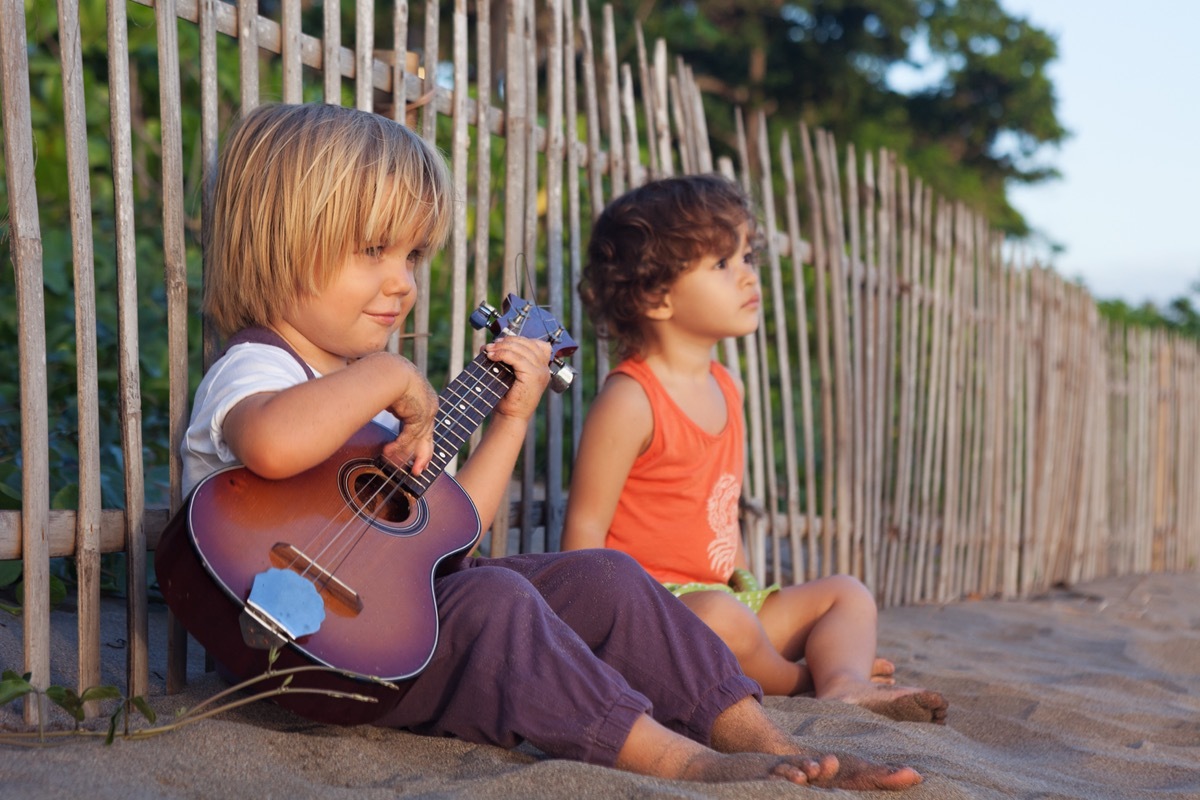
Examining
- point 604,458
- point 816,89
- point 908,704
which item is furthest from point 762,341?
point 816,89

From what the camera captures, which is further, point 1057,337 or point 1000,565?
point 1057,337

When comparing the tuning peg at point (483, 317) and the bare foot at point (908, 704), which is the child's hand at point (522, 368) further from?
the bare foot at point (908, 704)

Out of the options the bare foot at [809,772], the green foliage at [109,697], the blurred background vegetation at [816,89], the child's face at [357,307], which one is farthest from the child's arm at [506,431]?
the blurred background vegetation at [816,89]

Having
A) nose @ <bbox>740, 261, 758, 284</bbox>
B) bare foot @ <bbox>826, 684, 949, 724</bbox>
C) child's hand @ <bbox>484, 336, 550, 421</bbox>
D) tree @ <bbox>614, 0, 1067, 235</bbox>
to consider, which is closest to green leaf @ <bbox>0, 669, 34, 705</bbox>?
child's hand @ <bbox>484, 336, 550, 421</bbox>

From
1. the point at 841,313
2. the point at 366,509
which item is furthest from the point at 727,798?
the point at 841,313

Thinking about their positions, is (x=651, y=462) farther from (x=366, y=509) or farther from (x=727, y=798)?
(x=727, y=798)

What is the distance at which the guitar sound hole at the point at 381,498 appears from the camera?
2.14 metres

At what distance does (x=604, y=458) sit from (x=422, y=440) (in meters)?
0.95

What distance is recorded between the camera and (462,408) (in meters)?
2.43

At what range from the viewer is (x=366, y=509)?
6.95 feet

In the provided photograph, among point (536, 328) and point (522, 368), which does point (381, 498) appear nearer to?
point (522, 368)

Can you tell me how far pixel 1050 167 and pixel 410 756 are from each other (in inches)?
784

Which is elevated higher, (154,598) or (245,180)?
(245,180)

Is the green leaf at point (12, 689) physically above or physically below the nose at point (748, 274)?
below
